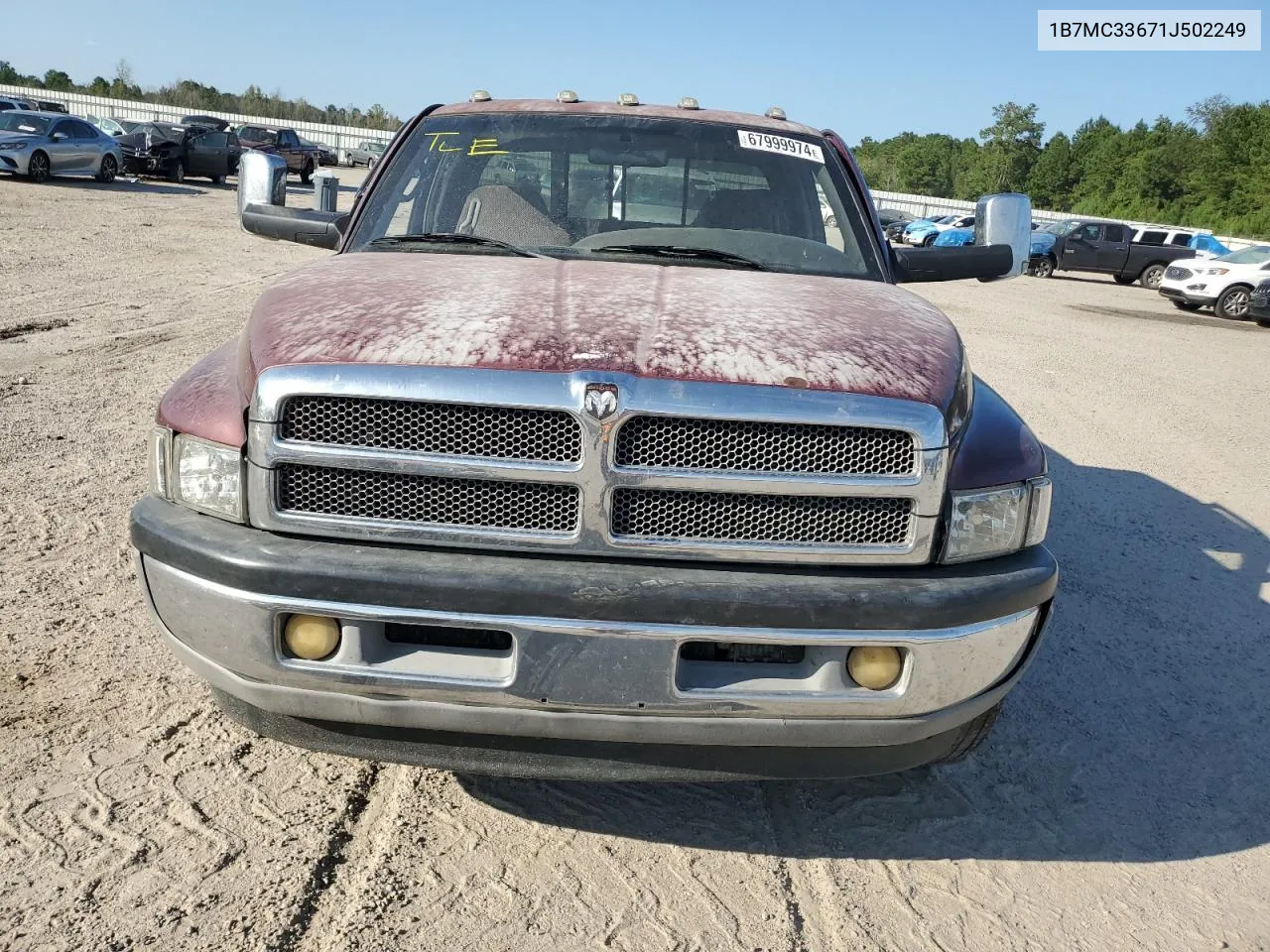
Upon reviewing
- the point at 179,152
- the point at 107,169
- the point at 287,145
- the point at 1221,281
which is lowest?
the point at 1221,281

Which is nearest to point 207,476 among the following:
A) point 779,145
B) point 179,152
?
point 779,145

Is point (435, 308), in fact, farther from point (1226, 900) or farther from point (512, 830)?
point (1226, 900)

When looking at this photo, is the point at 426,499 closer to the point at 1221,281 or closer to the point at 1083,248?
the point at 1221,281

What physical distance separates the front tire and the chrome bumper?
2431 cm

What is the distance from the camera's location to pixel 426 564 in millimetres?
2443

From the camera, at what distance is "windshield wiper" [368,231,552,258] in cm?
363

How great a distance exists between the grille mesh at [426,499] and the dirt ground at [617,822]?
35.6 inches

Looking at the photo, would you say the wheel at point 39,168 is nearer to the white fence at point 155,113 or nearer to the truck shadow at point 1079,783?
the truck shadow at point 1079,783

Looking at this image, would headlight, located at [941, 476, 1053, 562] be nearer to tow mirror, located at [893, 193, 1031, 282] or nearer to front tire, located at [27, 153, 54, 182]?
tow mirror, located at [893, 193, 1031, 282]

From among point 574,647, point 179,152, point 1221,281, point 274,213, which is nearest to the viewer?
point 574,647

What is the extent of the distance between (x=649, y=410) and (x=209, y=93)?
84.6 metres

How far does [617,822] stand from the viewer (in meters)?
3.05

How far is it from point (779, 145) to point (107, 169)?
83.1 ft

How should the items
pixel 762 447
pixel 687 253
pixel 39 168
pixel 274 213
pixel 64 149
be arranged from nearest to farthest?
pixel 762 447 → pixel 687 253 → pixel 274 213 → pixel 39 168 → pixel 64 149
